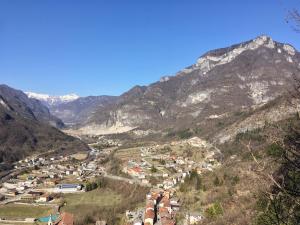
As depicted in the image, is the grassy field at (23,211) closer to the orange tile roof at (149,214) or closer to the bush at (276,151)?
the orange tile roof at (149,214)

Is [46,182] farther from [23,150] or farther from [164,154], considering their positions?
[23,150]

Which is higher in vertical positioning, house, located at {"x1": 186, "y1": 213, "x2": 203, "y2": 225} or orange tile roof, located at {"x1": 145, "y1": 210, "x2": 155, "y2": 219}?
orange tile roof, located at {"x1": 145, "y1": 210, "x2": 155, "y2": 219}

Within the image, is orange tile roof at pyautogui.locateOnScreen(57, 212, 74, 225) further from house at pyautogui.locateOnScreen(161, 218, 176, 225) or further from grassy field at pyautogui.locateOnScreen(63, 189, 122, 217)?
house at pyautogui.locateOnScreen(161, 218, 176, 225)

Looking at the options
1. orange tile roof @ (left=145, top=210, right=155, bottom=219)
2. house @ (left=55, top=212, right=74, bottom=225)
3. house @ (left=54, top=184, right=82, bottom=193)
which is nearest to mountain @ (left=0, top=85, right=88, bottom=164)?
house @ (left=54, top=184, right=82, bottom=193)

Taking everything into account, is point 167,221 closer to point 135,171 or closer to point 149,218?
point 149,218

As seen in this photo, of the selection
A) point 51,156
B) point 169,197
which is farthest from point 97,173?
point 51,156
